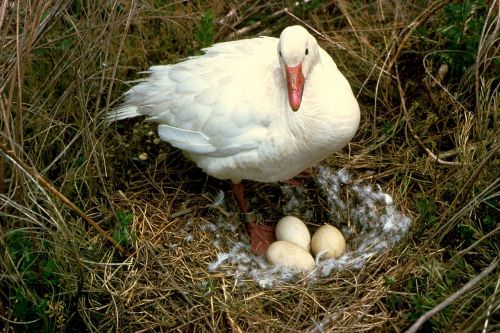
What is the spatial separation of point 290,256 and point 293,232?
0.17m

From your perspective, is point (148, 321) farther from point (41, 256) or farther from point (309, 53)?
point (309, 53)

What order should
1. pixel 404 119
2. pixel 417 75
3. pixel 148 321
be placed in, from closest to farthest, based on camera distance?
pixel 148 321 → pixel 404 119 → pixel 417 75

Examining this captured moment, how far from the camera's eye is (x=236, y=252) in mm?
3098

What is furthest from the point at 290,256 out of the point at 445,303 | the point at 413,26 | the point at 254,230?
the point at 413,26

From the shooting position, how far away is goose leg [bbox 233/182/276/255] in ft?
10.4

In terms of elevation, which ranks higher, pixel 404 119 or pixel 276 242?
pixel 404 119

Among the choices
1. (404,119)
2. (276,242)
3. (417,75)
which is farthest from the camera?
(417,75)

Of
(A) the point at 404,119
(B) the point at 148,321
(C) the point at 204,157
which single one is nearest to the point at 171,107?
(C) the point at 204,157

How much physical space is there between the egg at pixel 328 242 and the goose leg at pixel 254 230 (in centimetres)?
24

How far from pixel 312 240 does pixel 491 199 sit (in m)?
0.80

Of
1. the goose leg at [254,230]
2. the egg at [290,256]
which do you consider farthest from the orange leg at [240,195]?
the egg at [290,256]

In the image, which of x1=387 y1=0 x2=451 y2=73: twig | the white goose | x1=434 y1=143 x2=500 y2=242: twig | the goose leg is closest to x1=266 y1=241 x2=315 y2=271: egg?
the goose leg

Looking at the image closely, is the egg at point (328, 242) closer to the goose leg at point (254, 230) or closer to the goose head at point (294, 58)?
the goose leg at point (254, 230)

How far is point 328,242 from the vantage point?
3012 mm
